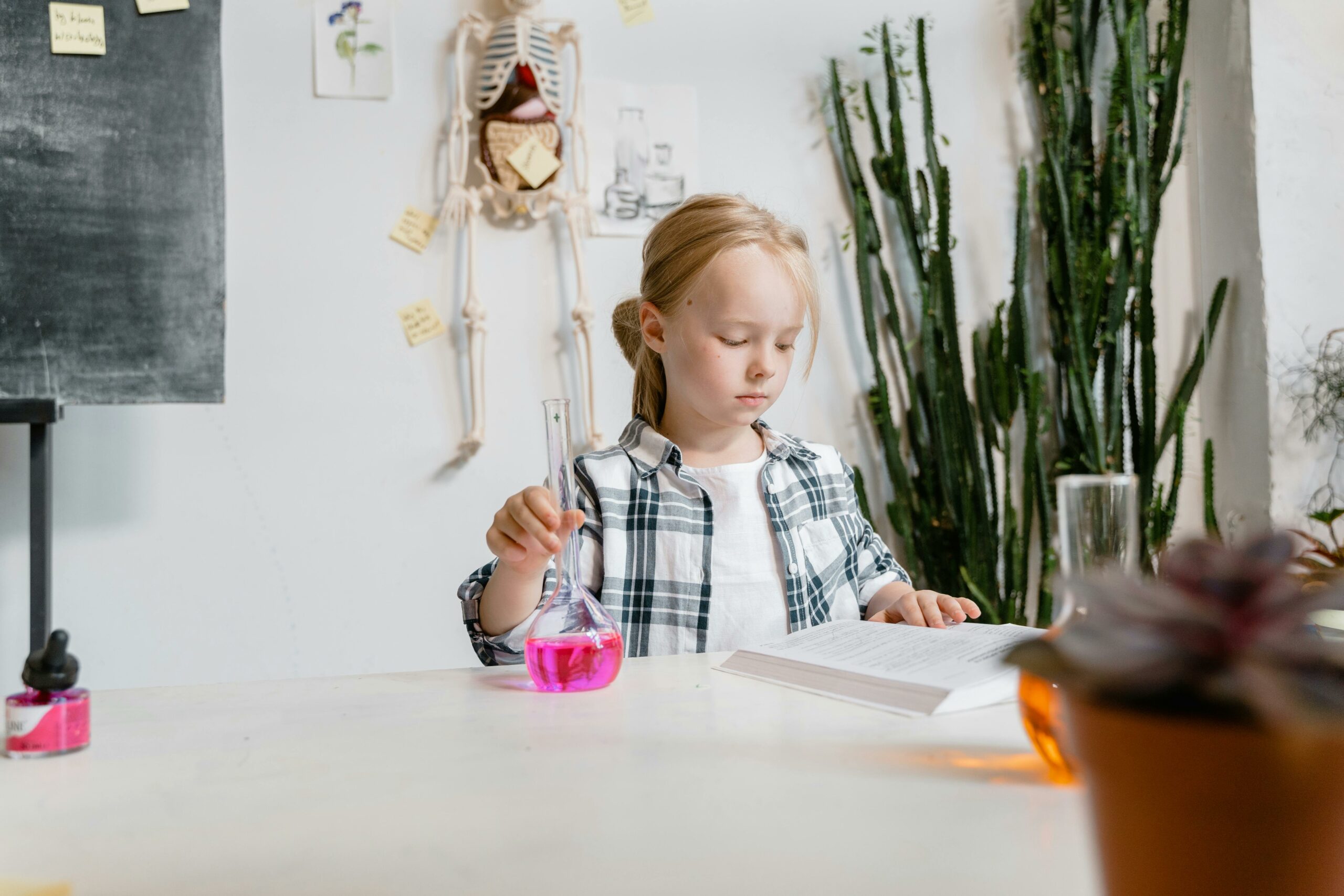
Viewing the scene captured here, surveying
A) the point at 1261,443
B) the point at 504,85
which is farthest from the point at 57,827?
the point at 1261,443

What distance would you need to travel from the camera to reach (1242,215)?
87.7 inches

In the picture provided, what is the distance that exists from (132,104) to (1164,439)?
2201 millimetres

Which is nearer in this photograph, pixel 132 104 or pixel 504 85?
pixel 132 104

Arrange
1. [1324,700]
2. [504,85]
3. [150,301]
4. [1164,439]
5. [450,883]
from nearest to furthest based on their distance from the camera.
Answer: [1324,700] < [450,883] < [150,301] < [504,85] < [1164,439]

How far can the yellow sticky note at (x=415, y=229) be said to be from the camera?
6.58 ft

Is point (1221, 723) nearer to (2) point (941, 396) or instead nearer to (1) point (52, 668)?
(1) point (52, 668)

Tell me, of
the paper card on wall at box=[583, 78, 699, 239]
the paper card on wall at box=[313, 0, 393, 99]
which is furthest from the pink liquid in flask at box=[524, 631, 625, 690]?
the paper card on wall at box=[313, 0, 393, 99]

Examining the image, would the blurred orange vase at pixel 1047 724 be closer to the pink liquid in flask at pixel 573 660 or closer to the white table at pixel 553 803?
the white table at pixel 553 803

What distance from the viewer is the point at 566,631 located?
0.76 metres

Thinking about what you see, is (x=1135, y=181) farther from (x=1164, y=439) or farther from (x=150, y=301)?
(x=150, y=301)

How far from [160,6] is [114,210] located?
38 centimetres

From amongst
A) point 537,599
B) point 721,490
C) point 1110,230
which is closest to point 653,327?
point 721,490

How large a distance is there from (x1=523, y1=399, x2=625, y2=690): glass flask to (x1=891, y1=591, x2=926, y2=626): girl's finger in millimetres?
391

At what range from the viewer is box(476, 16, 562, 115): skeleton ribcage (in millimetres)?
1955
